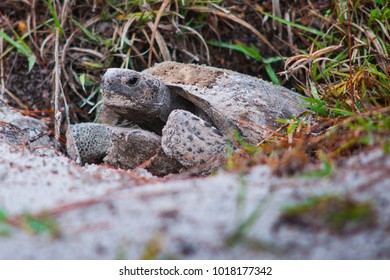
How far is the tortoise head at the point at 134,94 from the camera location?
315cm

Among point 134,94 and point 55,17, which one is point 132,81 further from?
point 55,17

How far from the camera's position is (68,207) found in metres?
1.59

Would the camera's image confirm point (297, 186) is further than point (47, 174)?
No

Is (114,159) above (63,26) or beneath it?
beneath

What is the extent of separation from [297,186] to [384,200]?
0.25m

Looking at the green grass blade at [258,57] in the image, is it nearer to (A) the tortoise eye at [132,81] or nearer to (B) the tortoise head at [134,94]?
(B) the tortoise head at [134,94]

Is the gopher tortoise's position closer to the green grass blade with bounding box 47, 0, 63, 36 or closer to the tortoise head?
the tortoise head

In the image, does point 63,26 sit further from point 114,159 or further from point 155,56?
point 114,159

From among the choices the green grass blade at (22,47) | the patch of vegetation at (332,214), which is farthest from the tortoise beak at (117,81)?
the patch of vegetation at (332,214)

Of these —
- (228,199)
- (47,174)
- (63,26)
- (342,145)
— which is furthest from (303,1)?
(228,199)

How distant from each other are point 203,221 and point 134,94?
6.12 feet

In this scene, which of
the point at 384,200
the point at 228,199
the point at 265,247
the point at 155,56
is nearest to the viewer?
the point at 265,247

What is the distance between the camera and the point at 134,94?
320cm

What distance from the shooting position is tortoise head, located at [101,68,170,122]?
3148mm
